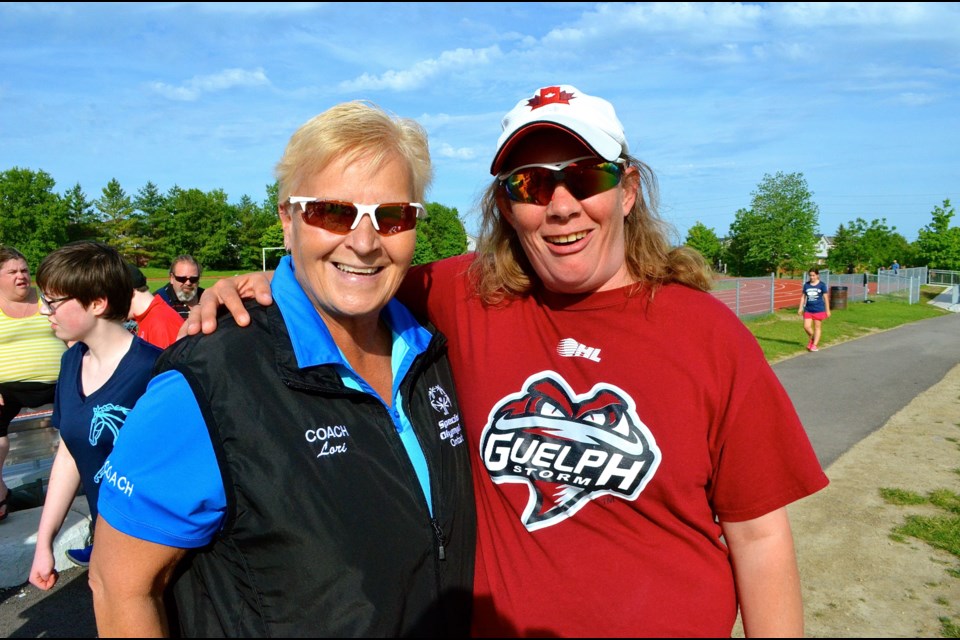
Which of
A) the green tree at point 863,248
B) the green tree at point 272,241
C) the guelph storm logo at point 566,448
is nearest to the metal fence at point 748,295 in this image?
the green tree at point 272,241

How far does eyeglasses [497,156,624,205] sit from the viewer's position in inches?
81.8

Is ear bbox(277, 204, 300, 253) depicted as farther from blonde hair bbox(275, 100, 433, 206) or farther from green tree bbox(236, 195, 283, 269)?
green tree bbox(236, 195, 283, 269)

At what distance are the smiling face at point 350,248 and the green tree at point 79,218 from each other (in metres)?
96.5

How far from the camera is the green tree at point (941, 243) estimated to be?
5447 centimetres

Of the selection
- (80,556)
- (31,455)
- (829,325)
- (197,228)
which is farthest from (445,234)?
(80,556)

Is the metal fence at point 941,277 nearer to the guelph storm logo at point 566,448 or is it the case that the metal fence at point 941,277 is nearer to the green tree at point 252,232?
the guelph storm logo at point 566,448

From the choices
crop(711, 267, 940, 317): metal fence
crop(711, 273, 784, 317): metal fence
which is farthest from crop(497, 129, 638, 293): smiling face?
crop(711, 273, 784, 317): metal fence

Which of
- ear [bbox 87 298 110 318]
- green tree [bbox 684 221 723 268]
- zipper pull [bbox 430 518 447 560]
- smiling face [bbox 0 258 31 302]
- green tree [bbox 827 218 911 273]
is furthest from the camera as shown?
green tree [bbox 684 221 723 268]

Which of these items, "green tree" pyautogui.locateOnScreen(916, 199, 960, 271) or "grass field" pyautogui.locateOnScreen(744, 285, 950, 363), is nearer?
"grass field" pyautogui.locateOnScreen(744, 285, 950, 363)

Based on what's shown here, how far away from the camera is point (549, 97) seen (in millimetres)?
2074

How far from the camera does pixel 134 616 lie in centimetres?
157

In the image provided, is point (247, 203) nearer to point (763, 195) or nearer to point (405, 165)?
point (763, 195)

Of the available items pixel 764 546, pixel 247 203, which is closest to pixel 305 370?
pixel 764 546

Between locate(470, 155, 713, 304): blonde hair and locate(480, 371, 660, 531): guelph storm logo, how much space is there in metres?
0.43
